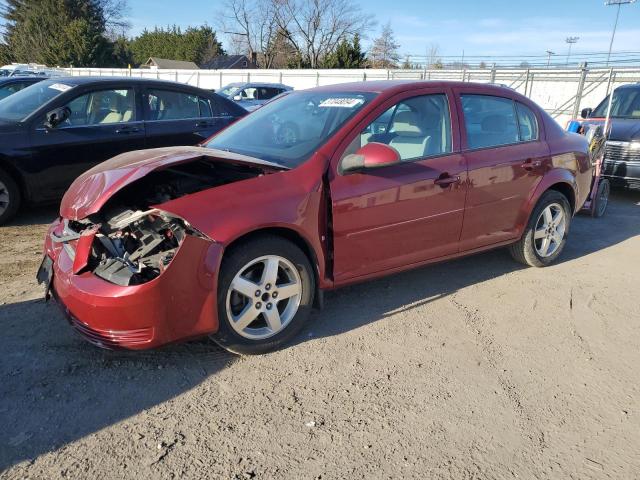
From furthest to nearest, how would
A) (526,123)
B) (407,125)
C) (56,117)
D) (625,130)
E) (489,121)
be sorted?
(625,130)
(56,117)
(526,123)
(489,121)
(407,125)

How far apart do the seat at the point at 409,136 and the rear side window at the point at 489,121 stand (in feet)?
1.44

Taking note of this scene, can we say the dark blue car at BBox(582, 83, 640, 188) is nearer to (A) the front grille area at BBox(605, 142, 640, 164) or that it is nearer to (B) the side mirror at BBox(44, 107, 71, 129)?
(A) the front grille area at BBox(605, 142, 640, 164)

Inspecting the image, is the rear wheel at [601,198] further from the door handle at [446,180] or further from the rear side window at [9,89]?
the rear side window at [9,89]

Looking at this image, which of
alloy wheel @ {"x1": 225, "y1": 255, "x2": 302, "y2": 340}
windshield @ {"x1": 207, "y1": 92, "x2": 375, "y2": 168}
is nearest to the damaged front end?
alloy wheel @ {"x1": 225, "y1": 255, "x2": 302, "y2": 340}

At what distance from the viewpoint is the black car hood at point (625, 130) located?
8070 mm

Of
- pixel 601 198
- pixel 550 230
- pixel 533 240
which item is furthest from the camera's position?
pixel 601 198

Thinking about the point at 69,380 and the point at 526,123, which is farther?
the point at 526,123

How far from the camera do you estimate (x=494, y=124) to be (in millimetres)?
4445

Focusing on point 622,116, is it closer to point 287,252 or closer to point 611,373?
point 611,373

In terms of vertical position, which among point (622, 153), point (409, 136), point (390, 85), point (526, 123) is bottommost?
point (622, 153)

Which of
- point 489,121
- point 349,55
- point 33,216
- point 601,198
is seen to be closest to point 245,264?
point 489,121

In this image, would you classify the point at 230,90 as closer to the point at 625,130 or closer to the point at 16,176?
the point at 625,130

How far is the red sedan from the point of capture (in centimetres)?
287

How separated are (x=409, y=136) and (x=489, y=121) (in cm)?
89
